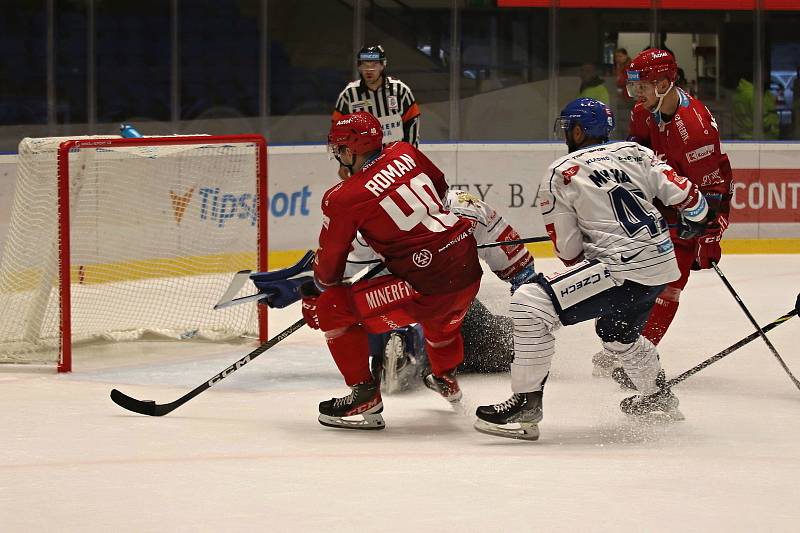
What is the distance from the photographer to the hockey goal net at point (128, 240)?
17.9 feet

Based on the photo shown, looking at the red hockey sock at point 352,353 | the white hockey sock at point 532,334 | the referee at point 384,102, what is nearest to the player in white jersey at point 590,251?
the white hockey sock at point 532,334

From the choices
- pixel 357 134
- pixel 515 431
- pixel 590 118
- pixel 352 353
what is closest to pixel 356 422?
pixel 352 353

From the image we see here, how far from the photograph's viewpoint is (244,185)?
6.48 metres

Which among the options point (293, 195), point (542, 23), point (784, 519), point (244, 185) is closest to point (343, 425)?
point (784, 519)

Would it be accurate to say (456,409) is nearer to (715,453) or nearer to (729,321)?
(715,453)

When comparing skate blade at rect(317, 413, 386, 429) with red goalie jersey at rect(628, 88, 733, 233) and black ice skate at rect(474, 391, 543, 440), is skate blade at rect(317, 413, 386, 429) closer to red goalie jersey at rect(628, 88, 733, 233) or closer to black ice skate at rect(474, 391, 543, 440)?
black ice skate at rect(474, 391, 543, 440)

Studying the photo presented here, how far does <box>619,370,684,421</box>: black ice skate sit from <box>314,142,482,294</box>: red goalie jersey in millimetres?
643

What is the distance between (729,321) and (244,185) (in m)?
2.30

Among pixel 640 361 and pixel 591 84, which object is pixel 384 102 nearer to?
pixel 640 361

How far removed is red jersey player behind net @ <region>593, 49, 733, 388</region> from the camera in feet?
16.0

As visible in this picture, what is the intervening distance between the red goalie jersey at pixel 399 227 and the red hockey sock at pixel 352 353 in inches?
7.1

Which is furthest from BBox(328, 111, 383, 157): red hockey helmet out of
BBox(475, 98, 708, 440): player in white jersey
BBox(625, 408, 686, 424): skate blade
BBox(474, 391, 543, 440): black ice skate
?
BBox(625, 408, 686, 424): skate blade

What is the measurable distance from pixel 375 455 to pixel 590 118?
1.16 m

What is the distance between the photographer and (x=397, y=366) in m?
4.79
